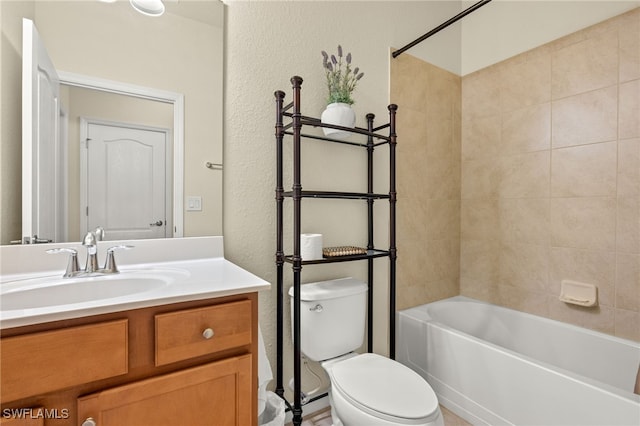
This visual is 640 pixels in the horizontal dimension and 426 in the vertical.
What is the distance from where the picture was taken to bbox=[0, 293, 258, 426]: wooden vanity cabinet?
2.23 ft

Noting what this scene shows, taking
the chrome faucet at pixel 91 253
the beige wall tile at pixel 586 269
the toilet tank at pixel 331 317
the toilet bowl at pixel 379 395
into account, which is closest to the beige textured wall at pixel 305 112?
the toilet tank at pixel 331 317

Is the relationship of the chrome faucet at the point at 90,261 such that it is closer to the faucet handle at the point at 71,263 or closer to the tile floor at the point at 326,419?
the faucet handle at the point at 71,263

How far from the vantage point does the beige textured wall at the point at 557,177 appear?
1.63 meters

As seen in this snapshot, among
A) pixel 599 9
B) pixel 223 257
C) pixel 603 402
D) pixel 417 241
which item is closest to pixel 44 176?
pixel 223 257

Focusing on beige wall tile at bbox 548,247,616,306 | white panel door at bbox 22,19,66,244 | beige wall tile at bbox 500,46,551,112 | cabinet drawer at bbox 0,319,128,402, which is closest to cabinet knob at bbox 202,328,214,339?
cabinet drawer at bbox 0,319,128,402

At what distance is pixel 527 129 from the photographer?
6.57ft

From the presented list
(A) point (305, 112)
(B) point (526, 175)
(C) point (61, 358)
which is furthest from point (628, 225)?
(C) point (61, 358)

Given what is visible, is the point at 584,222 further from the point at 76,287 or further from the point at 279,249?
the point at 76,287

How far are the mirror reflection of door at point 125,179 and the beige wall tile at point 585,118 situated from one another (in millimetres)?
2123

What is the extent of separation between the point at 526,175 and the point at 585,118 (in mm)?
416

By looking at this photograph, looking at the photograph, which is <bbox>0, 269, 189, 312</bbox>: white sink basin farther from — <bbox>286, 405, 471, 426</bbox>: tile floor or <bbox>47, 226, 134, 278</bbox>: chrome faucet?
<bbox>286, 405, 471, 426</bbox>: tile floor

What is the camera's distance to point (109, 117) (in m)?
1.24

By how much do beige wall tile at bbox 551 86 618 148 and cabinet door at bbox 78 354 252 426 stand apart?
2051mm

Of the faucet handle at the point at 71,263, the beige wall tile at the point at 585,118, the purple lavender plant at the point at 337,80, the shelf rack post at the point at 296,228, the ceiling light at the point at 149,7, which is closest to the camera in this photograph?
the faucet handle at the point at 71,263
